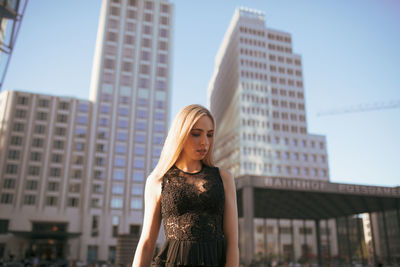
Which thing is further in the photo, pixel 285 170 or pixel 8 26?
pixel 285 170

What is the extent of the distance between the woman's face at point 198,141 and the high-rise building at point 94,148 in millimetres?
57993

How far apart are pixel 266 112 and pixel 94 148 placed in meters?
43.1

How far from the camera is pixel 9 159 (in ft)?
205

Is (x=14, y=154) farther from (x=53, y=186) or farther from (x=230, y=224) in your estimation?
(x=230, y=224)

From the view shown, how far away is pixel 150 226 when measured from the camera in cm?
237

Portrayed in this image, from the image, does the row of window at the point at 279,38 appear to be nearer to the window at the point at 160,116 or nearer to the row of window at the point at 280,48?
the row of window at the point at 280,48

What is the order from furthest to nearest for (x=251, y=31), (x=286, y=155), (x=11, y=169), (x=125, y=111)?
(x=251, y=31) < (x=286, y=155) < (x=125, y=111) < (x=11, y=169)

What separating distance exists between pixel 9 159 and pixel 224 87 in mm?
61410

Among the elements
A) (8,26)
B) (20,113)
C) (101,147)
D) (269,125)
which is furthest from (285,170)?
(8,26)

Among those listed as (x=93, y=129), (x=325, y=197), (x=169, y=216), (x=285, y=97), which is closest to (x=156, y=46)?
(x=93, y=129)

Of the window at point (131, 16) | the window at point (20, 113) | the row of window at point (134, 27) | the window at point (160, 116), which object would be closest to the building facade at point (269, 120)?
the window at point (160, 116)

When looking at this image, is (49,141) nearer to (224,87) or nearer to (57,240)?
(57,240)

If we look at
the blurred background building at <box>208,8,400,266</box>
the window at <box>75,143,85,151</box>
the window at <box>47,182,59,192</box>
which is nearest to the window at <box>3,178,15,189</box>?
the window at <box>47,182,59,192</box>

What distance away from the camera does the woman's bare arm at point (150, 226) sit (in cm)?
225
